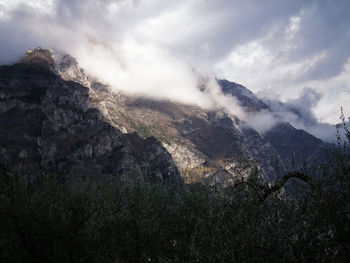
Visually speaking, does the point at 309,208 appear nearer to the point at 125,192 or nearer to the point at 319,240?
the point at 319,240

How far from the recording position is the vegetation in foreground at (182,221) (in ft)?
46.9

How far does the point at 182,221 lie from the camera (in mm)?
29891

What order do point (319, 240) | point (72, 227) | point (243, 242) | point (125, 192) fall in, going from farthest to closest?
point (125, 192) → point (72, 227) → point (243, 242) → point (319, 240)

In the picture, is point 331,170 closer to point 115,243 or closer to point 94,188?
point 115,243

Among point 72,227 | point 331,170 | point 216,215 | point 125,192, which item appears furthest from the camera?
point 125,192

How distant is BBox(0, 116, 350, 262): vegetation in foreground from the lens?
14.3 meters

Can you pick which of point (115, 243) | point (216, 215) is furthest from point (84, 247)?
point (216, 215)

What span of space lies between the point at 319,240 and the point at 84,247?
80.7 ft

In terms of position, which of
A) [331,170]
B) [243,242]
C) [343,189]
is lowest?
Result: [243,242]

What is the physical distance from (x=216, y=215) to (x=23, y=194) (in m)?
26.1

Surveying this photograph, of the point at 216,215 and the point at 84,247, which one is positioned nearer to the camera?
the point at 216,215

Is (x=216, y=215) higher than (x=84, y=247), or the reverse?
(x=216, y=215)

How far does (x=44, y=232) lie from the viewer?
30.1 m

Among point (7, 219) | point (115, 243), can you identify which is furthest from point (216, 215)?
point (7, 219)
